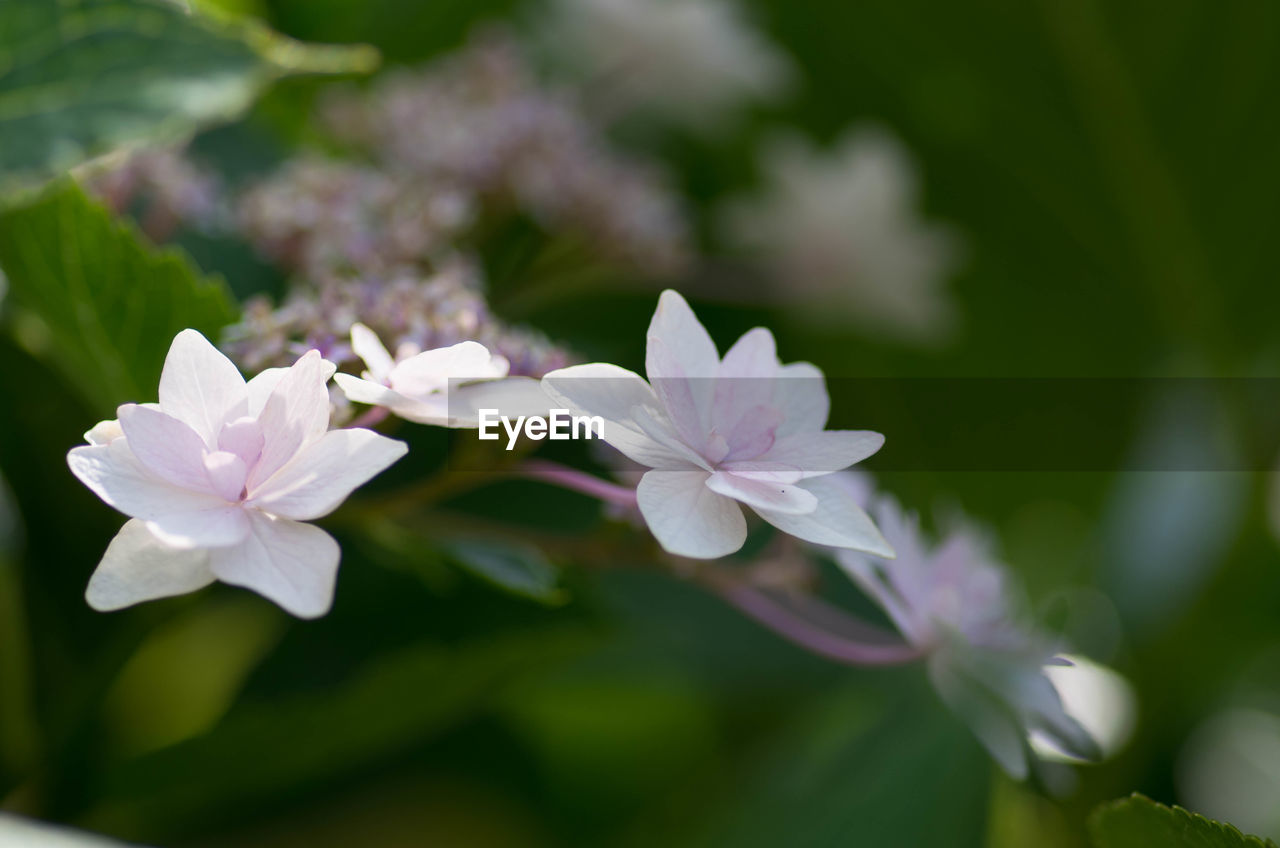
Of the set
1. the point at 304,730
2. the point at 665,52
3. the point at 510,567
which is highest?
the point at 665,52

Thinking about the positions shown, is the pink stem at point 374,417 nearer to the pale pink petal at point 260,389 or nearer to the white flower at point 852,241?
the pale pink petal at point 260,389

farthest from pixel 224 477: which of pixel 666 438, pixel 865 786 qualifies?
pixel 865 786

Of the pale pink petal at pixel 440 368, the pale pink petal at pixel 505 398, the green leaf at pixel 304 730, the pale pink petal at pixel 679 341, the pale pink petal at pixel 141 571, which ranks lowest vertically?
the green leaf at pixel 304 730

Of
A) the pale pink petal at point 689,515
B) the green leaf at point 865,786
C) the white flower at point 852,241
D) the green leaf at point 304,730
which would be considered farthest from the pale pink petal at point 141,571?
the white flower at point 852,241

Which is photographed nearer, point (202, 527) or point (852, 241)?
point (202, 527)

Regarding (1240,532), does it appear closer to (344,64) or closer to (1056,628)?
(1056,628)

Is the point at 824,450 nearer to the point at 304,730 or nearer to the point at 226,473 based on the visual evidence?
the point at 226,473
